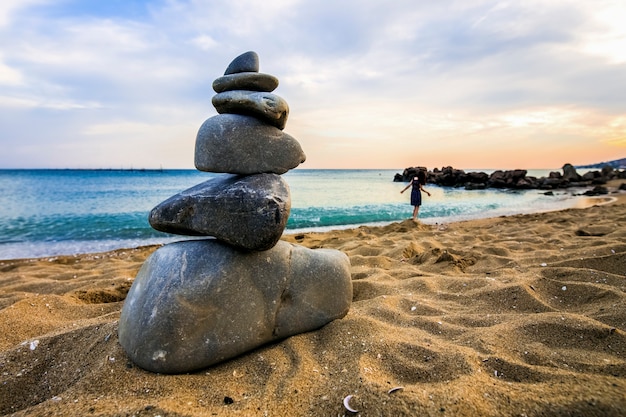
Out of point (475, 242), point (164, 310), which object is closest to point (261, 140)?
point (164, 310)

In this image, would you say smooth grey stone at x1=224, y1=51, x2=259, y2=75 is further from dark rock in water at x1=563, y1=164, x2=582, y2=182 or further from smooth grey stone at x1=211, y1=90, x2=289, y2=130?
dark rock in water at x1=563, y1=164, x2=582, y2=182

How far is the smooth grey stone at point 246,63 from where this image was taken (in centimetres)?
339

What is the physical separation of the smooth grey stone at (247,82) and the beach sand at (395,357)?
7.34 feet

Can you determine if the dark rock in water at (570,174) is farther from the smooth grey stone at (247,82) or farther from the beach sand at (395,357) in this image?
the smooth grey stone at (247,82)

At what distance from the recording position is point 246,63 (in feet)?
11.1

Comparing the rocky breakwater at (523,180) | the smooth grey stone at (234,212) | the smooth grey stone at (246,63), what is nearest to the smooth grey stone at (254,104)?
the smooth grey stone at (246,63)

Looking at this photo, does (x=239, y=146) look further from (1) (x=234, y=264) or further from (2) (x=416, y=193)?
(2) (x=416, y=193)

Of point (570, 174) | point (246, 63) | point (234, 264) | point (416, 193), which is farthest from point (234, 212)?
point (570, 174)

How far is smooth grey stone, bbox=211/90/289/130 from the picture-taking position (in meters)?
3.06

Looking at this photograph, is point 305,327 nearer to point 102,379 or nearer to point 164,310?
point 164,310

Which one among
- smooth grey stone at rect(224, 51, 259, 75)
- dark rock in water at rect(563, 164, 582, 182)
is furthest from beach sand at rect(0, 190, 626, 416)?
dark rock in water at rect(563, 164, 582, 182)

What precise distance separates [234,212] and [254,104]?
0.97 meters

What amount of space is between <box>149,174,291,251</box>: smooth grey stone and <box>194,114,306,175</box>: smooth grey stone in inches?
6.4

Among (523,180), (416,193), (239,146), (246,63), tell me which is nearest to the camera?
(239,146)
